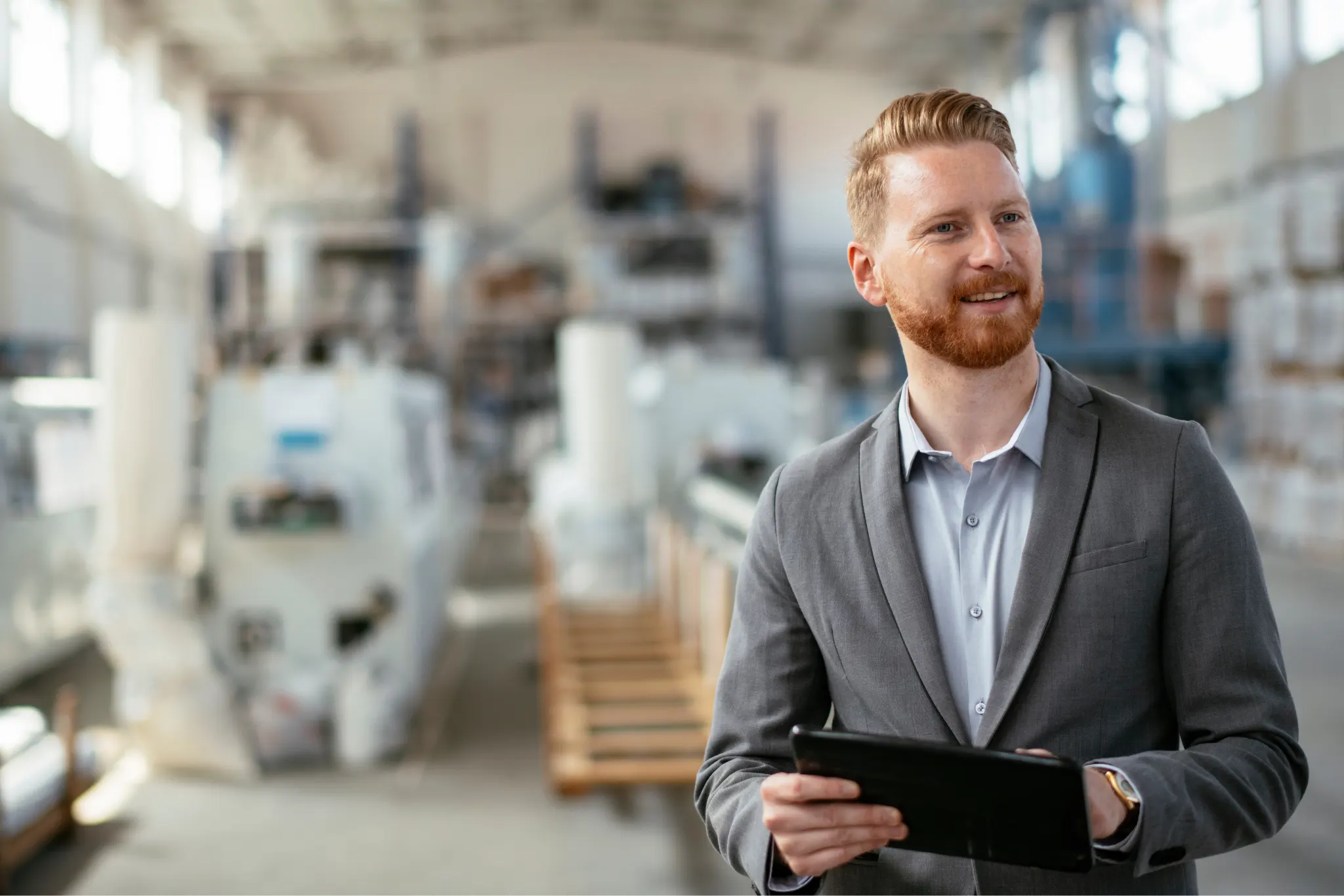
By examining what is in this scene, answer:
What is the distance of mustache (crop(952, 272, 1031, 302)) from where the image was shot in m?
1.16

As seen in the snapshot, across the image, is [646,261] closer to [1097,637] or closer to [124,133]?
[124,133]

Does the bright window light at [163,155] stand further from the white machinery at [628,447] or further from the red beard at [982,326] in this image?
the red beard at [982,326]

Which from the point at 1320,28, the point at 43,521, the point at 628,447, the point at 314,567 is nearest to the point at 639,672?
the point at 628,447

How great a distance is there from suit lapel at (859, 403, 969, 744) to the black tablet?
0.12 m

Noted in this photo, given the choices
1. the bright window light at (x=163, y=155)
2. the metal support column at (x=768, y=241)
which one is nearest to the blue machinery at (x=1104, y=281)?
the metal support column at (x=768, y=241)

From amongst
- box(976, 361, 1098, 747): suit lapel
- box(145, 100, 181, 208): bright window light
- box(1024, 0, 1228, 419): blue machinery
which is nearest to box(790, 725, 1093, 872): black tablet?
box(976, 361, 1098, 747): suit lapel

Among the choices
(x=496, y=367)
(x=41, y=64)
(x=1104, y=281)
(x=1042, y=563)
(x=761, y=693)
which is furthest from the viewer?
(x=496, y=367)

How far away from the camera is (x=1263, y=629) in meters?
1.12

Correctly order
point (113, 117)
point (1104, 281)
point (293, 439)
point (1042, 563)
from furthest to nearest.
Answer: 1. point (113, 117)
2. point (1104, 281)
3. point (293, 439)
4. point (1042, 563)

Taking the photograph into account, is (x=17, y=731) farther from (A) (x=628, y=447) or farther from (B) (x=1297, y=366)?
(B) (x=1297, y=366)

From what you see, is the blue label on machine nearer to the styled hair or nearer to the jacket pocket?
the styled hair

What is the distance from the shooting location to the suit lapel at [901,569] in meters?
1.17

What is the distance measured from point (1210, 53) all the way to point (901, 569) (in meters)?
14.9

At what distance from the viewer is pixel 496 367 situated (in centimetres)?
1566
